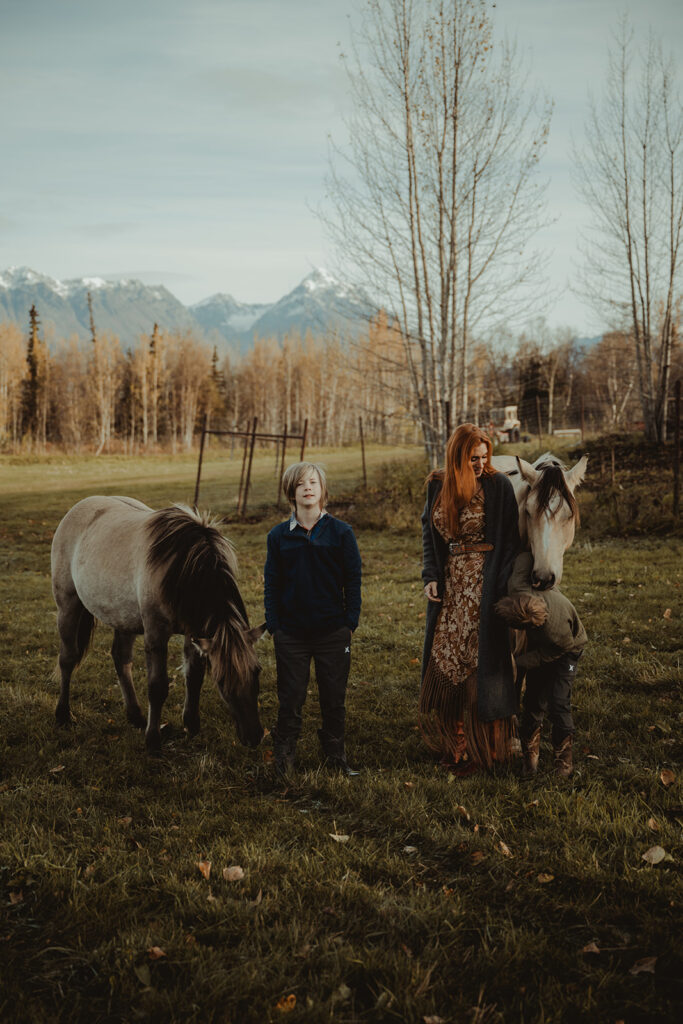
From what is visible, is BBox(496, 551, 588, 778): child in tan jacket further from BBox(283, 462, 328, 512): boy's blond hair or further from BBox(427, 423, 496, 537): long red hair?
BBox(283, 462, 328, 512): boy's blond hair

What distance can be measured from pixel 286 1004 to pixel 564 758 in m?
2.12

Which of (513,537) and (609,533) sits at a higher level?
(513,537)

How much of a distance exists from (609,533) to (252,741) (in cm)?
954

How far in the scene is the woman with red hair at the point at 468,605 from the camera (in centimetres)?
348

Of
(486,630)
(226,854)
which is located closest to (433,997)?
(226,854)

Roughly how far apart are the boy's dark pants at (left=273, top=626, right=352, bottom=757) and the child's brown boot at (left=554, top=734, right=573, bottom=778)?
1.27m

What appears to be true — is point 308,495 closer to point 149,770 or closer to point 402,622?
point 149,770

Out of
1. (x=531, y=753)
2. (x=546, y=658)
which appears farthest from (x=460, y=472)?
(x=531, y=753)

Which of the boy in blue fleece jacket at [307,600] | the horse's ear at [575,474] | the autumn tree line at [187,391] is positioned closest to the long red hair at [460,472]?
the horse's ear at [575,474]

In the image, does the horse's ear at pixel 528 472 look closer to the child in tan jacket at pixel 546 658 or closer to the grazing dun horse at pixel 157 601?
the child in tan jacket at pixel 546 658

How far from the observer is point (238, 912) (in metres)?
2.52

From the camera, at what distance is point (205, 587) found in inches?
152

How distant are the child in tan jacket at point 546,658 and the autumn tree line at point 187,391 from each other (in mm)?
38309

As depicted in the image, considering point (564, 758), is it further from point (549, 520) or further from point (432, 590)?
point (549, 520)
